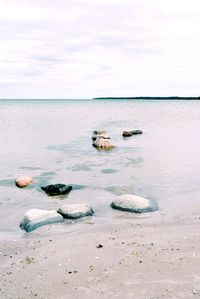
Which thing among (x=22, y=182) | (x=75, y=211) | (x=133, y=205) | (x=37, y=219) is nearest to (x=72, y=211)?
(x=75, y=211)

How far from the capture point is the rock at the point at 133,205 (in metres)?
11.7

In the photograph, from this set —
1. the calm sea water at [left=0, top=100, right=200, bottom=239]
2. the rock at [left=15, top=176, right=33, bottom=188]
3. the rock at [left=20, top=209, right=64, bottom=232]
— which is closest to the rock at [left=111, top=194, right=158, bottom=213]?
the calm sea water at [left=0, top=100, right=200, bottom=239]

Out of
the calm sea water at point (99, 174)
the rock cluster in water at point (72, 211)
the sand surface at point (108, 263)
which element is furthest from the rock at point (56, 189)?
the sand surface at point (108, 263)

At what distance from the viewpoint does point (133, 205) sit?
11.8m

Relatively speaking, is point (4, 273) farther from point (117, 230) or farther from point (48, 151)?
point (48, 151)

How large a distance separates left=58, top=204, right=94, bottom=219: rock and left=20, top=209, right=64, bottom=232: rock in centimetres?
26

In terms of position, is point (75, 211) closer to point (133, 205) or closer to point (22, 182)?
point (133, 205)

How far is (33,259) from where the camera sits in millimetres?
8219

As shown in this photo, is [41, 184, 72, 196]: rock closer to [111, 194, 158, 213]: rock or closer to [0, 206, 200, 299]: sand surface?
[111, 194, 158, 213]: rock

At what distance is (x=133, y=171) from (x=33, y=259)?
10.8m

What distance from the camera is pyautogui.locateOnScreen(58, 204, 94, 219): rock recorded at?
442 inches

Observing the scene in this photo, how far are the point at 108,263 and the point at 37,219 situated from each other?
3478mm

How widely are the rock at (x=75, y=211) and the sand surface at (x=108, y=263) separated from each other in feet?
2.84

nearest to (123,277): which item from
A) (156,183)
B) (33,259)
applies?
(33,259)
